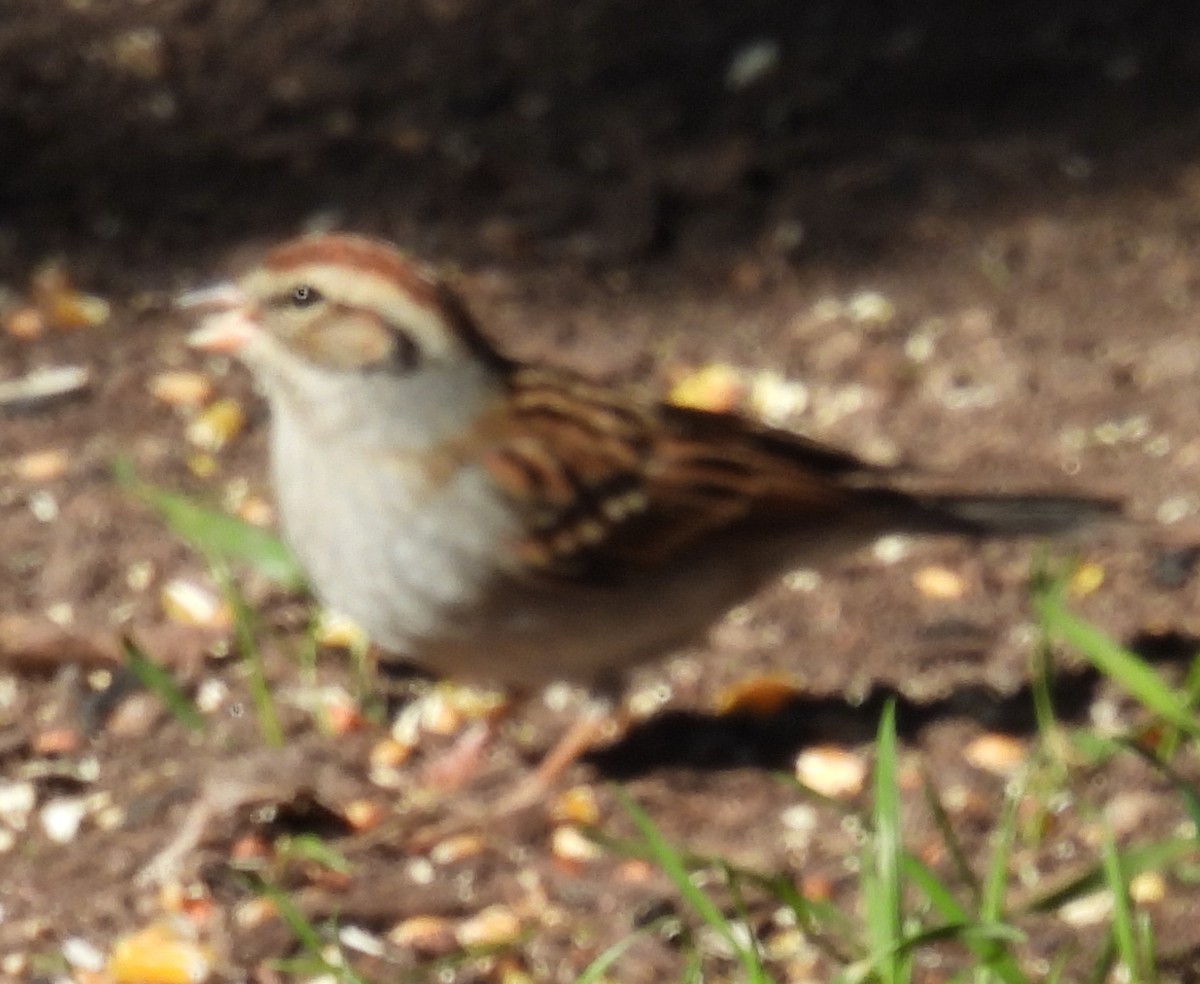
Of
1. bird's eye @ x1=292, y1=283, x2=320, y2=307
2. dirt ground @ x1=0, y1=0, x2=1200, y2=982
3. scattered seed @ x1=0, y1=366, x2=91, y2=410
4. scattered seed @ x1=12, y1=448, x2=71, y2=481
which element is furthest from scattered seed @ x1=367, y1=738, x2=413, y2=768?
scattered seed @ x1=0, y1=366, x2=91, y2=410

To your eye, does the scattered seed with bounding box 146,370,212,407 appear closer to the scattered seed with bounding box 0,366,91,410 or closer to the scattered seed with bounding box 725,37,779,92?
the scattered seed with bounding box 0,366,91,410

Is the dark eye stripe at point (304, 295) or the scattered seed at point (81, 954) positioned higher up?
the dark eye stripe at point (304, 295)

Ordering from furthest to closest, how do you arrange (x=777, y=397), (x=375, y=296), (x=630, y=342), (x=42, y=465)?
(x=630, y=342) → (x=777, y=397) → (x=42, y=465) → (x=375, y=296)

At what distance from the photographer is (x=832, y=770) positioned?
10.1 ft

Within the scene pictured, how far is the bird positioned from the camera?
2.96 m

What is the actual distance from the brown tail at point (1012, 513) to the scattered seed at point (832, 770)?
334 millimetres

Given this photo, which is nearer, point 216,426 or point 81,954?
point 81,954

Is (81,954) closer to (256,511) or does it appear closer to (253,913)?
(253,913)

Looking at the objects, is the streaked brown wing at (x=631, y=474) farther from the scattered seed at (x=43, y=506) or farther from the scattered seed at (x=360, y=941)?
the scattered seed at (x=43, y=506)

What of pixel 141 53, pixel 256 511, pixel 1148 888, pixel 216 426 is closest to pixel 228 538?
pixel 256 511

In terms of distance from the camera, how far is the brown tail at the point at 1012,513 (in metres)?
3.18

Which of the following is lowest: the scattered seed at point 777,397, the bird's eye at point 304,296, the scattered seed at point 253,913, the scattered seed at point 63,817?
the scattered seed at point 253,913

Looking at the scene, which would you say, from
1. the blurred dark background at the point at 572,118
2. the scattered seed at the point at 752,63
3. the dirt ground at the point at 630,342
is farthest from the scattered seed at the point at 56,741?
the scattered seed at the point at 752,63

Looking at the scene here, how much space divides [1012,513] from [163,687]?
1116mm
